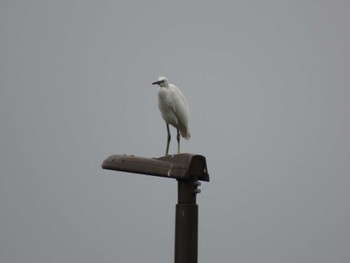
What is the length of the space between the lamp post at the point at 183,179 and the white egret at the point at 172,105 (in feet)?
8.49

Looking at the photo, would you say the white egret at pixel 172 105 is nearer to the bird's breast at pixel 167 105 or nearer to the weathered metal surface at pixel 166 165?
the bird's breast at pixel 167 105

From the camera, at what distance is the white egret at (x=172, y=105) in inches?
277

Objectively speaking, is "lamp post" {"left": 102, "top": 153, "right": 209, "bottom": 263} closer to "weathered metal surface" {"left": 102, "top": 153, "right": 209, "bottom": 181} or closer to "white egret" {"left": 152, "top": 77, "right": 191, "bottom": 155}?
"weathered metal surface" {"left": 102, "top": 153, "right": 209, "bottom": 181}

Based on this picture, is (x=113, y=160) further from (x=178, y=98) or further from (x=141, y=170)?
(x=178, y=98)

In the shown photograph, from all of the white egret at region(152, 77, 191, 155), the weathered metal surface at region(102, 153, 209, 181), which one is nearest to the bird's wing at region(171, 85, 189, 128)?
the white egret at region(152, 77, 191, 155)

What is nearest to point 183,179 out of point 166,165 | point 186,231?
point 166,165

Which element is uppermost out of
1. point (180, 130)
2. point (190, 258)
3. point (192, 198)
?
point (180, 130)

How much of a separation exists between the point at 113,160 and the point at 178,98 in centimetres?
279

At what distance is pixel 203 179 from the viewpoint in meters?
4.13

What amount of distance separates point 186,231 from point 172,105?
3.40m

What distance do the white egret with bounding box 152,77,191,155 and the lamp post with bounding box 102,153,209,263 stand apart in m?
2.59

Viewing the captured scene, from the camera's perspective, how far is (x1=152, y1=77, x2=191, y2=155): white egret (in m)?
7.03

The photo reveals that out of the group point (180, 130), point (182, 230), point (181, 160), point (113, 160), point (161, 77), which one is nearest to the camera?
point (182, 230)

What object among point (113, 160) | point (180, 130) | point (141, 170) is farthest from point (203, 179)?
point (180, 130)
